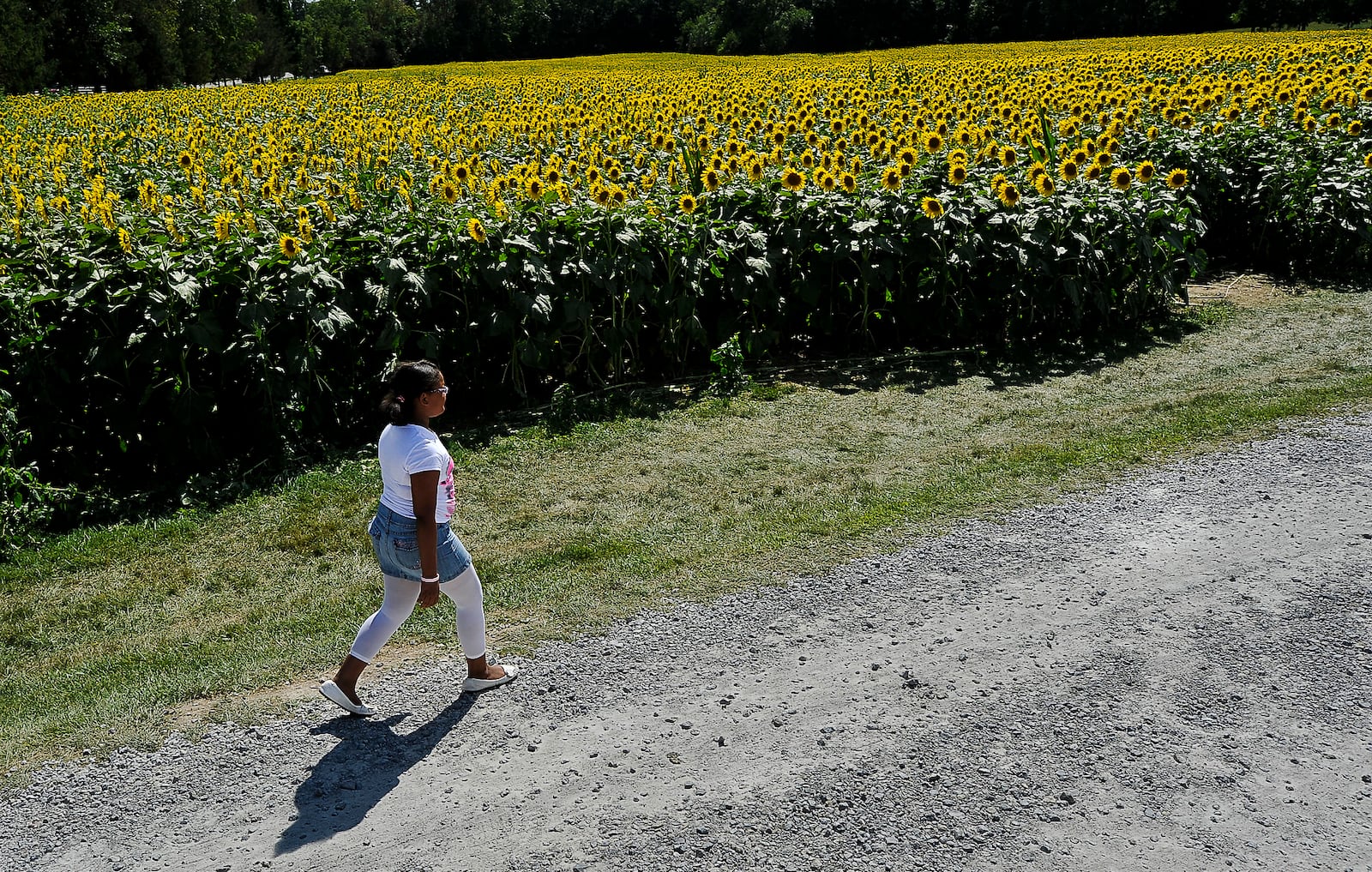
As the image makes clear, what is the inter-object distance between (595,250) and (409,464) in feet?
13.1

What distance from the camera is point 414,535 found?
4023 mm

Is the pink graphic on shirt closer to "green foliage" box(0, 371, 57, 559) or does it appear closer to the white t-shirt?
the white t-shirt

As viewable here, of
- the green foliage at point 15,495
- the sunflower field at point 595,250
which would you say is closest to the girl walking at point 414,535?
the green foliage at point 15,495

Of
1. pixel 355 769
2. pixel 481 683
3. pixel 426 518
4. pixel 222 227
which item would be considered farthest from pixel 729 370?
pixel 355 769

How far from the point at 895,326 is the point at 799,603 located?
435 centimetres

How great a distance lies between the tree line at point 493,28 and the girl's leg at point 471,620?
49044 mm

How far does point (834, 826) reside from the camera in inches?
136

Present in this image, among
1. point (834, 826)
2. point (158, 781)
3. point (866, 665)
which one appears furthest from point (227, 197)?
point (834, 826)

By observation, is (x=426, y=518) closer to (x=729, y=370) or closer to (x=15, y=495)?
(x=15, y=495)

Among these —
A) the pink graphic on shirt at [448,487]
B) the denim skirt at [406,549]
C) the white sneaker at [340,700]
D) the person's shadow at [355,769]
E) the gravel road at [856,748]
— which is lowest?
the gravel road at [856,748]

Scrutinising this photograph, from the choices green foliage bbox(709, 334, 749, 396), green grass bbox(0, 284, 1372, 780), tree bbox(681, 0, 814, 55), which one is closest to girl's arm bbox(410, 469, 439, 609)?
green grass bbox(0, 284, 1372, 780)

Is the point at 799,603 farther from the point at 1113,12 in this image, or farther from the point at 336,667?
the point at 1113,12

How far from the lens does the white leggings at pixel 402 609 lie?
4129mm

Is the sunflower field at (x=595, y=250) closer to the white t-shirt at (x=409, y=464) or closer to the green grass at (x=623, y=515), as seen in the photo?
the green grass at (x=623, y=515)
